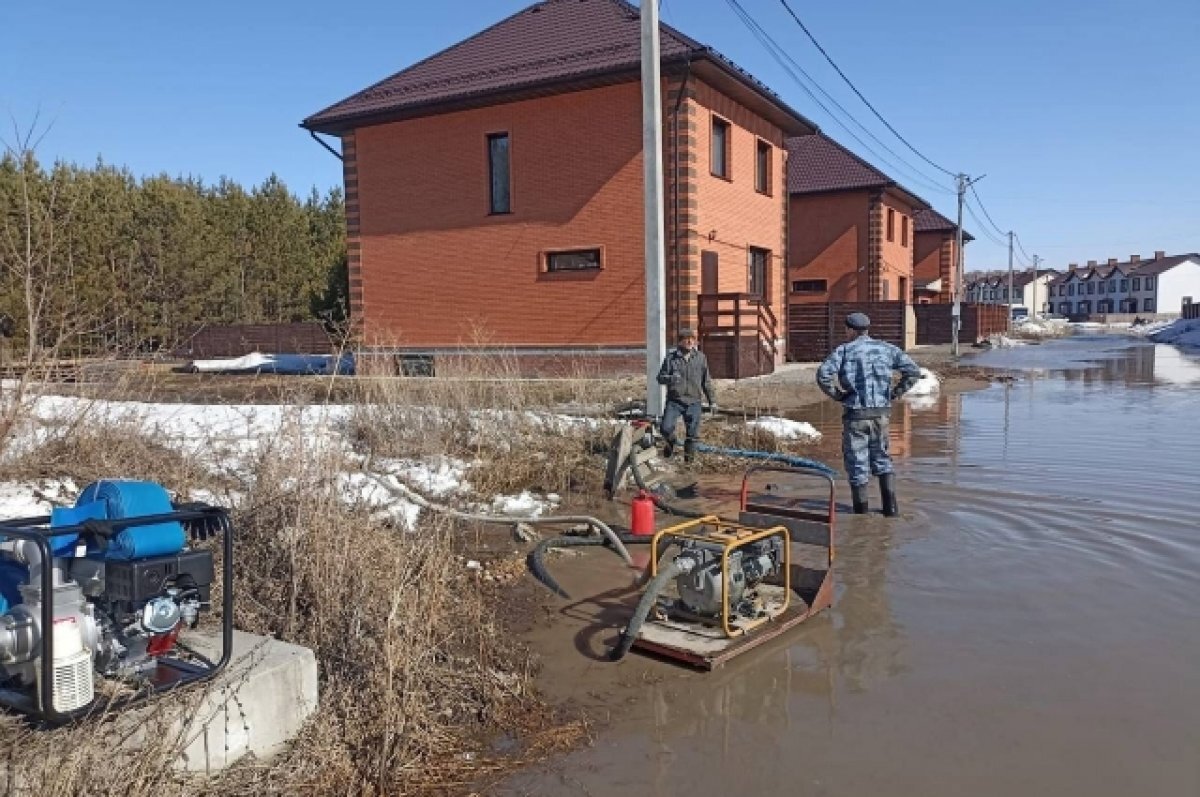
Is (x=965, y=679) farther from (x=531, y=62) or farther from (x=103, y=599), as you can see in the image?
(x=531, y=62)

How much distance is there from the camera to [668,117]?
19.0m

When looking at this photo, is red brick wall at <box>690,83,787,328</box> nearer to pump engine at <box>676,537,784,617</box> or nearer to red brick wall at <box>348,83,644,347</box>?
red brick wall at <box>348,83,644,347</box>

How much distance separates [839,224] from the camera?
33.8 meters

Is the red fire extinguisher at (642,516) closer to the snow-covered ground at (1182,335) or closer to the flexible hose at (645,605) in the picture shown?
the flexible hose at (645,605)

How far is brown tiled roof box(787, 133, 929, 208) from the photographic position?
108 ft

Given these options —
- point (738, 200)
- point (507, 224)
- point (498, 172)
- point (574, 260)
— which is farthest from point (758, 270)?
point (498, 172)

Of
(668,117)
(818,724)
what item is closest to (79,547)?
(818,724)

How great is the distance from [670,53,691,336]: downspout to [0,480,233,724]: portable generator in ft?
53.4

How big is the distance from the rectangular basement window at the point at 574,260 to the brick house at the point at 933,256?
3217 centimetres

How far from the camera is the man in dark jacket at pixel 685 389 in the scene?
1082cm

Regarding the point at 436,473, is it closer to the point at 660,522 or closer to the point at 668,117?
the point at 660,522

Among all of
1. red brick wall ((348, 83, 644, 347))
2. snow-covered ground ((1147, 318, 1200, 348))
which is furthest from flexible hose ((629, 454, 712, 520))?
snow-covered ground ((1147, 318, 1200, 348))

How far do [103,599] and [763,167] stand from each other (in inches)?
890

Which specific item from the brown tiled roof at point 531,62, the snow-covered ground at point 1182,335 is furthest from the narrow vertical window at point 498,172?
the snow-covered ground at point 1182,335
